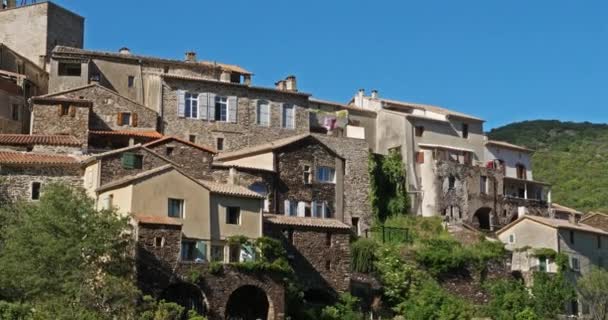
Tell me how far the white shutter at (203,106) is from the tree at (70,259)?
69.7 ft

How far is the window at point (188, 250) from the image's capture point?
1938 inches

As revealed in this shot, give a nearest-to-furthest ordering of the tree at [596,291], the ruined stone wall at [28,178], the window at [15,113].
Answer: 1. the ruined stone wall at [28,178]
2. the window at [15,113]
3. the tree at [596,291]

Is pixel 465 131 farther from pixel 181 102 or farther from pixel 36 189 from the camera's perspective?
pixel 36 189

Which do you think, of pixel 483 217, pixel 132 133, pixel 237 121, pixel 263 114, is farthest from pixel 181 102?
pixel 483 217

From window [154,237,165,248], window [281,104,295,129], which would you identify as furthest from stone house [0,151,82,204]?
window [281,104,295,129]

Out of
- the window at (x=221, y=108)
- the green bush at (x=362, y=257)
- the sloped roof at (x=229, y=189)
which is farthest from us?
the window at (x=221, y=108)

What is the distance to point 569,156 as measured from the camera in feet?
379

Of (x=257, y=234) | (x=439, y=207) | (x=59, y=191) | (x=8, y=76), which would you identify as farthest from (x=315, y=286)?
(x=8, y=76)

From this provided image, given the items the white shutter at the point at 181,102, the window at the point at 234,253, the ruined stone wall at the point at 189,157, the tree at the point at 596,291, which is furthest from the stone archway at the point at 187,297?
the tree at the point at 596,291

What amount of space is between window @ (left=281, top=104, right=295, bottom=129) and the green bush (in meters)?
13.4

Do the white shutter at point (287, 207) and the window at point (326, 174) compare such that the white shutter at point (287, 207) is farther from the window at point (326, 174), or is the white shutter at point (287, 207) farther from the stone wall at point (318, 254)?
the stone wall at point (318, 254)

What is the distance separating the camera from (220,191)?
51.9m

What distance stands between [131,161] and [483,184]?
30987mm

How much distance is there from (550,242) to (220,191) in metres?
26.3
